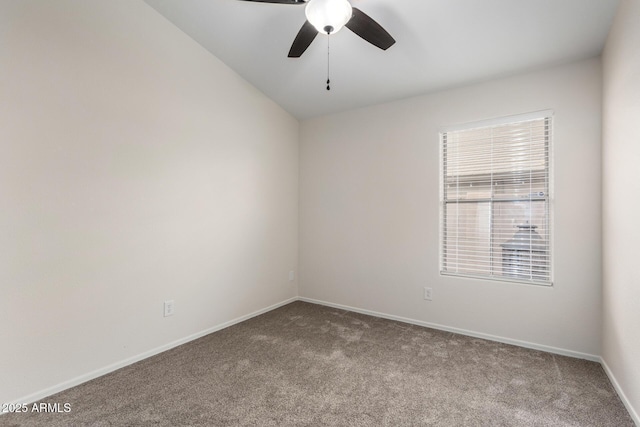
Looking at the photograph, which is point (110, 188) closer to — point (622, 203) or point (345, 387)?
point (345, 387)

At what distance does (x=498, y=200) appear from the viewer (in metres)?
2.82

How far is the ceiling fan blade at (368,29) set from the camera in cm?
181

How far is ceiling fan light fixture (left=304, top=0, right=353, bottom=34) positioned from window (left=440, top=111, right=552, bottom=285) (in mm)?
1815

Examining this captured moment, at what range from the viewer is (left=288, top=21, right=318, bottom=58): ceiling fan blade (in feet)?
6.40

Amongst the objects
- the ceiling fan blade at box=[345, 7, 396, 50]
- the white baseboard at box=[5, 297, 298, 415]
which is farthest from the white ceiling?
the white baseboard at box=[5, 297, 298, 415]

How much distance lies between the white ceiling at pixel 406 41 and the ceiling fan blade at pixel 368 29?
14.9 inches

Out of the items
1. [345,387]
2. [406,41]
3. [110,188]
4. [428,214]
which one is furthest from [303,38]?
[345,387]

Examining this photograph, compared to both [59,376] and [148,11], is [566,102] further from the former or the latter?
[59,376]

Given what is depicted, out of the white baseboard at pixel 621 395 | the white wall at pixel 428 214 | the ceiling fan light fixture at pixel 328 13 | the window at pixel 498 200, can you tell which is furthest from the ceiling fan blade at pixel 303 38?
the white baseboard at pixel 621 395

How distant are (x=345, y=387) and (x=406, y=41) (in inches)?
106

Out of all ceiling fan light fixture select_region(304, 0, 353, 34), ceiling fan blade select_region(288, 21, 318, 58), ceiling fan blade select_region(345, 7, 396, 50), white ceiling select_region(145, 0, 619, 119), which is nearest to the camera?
ceiling fan light fixture select_region(304, 0, 353, 34)

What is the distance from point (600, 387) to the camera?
2010 mm

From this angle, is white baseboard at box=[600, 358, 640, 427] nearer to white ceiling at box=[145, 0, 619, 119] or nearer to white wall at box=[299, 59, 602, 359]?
white wall at box=[299, 59, 602, 359]

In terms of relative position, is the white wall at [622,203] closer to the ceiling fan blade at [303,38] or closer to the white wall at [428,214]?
the white wall at [428,214]
